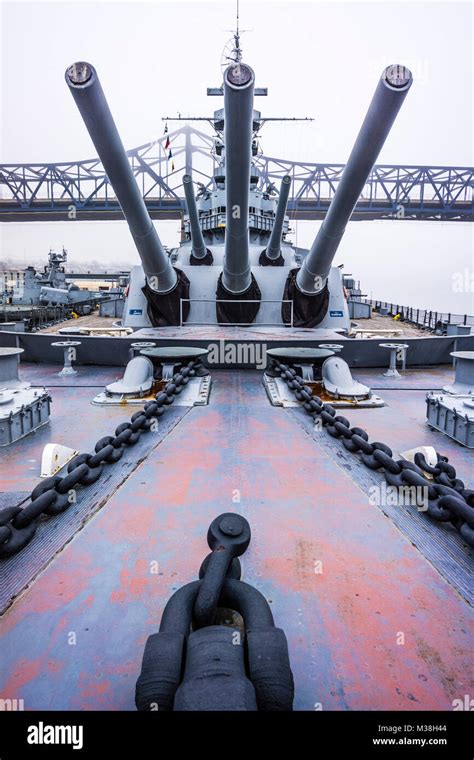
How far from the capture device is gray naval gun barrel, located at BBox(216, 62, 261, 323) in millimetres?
2768

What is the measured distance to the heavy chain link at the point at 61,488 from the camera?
58.3 inches

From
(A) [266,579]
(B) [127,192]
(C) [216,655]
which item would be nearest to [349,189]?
(B) [127,192]

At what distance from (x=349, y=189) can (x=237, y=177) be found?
39.3 inches

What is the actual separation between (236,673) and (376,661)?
37cm

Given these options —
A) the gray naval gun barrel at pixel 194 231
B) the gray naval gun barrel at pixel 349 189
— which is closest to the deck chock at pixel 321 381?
the gray naval gun barrel at pixel 349 189

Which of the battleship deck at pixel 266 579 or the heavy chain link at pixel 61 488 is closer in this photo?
the battleship deck at pixel 266 579

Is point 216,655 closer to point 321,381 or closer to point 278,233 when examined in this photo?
point 321,381

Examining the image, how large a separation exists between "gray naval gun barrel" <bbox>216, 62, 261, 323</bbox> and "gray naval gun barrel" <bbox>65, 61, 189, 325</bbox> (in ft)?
2.07

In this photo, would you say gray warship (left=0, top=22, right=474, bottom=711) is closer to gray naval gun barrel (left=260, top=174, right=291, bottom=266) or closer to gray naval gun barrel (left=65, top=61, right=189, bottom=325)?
gray naval gun barrel (left=65, top=61, right=189, bottom=325)

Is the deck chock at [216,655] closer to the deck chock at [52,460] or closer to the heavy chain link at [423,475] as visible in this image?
the heavy chain link at [423,475]

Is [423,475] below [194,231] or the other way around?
below

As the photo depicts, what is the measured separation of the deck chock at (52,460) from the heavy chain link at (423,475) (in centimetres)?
136

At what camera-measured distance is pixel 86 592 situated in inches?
50.7

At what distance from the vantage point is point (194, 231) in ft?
21.1
